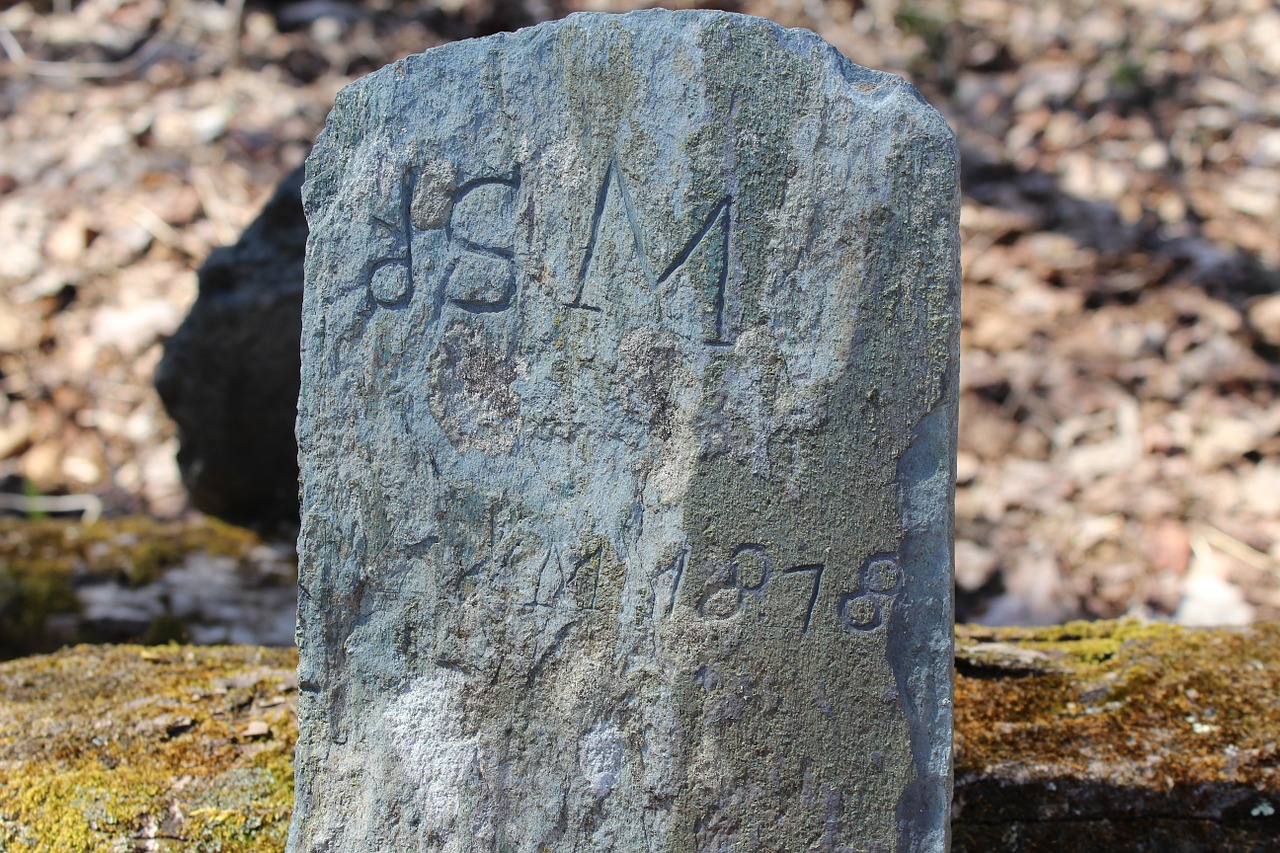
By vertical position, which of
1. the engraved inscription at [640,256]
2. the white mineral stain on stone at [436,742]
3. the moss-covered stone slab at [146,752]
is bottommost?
the moss-covered stone slab at [146,752]

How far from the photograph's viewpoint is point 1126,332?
4.13 metres

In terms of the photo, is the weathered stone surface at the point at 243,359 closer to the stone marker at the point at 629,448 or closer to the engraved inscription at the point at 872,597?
the stone marker at the point at 629,448

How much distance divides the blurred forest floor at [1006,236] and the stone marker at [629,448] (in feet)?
6.78

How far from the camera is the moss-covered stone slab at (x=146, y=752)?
1.76 metres

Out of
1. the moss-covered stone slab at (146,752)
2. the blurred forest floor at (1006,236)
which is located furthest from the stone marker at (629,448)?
the blurred forest floor at (1006,236)

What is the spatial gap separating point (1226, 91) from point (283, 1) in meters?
4.52

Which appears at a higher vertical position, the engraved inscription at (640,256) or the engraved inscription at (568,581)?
the engraved inscription at (640,256)

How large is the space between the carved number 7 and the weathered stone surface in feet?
7.07

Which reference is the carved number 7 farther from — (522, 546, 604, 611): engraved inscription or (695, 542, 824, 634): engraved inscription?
(522, 546, 604, 611): engraved inscription

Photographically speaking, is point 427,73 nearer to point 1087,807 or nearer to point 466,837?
point 466,837

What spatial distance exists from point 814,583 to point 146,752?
126 centimetres

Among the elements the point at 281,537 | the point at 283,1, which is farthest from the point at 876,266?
the point at 283,1

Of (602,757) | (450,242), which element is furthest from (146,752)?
(450,242)

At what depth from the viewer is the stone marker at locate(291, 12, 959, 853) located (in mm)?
1466
